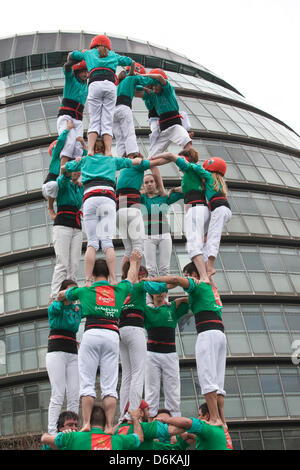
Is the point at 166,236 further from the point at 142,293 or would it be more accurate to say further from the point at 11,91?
the point at 11,91

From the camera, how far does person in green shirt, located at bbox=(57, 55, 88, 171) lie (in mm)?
12961

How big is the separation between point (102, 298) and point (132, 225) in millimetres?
2684

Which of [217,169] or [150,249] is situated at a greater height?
[217,169]

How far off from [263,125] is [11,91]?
1377cm

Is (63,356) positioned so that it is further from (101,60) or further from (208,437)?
(101,60)

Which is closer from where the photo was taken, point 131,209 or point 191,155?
point 131,209

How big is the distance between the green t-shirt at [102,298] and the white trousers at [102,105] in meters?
3.87

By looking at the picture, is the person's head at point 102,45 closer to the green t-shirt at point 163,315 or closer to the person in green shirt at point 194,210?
the person in green shirt at point 194,210

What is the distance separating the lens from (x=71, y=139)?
1296 cm

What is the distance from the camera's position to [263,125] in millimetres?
32656

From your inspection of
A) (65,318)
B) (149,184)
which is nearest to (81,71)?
(149,184)

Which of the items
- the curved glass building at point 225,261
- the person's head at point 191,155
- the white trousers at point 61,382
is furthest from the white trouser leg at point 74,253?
the curved glass building at point 225,261

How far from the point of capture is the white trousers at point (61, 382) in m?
10.1

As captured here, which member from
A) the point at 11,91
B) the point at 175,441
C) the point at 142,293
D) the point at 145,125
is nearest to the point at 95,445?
the point at 175,441
